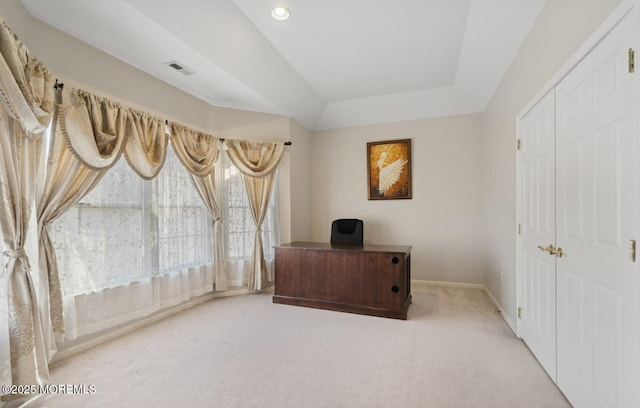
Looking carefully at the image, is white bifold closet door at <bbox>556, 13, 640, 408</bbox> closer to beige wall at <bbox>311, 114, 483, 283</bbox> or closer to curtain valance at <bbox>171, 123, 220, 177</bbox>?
beige wall at <bbox>311, 114, 483, 283</bbox>

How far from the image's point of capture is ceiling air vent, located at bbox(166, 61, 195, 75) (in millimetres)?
2713

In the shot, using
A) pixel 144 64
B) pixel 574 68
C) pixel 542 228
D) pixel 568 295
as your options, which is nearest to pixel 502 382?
pixel 568 295

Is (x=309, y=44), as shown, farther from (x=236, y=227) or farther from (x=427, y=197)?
(x=427, y=197)

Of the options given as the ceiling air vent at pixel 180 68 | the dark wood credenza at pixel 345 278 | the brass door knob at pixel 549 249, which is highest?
the ceiling air vent at pixel 180 68

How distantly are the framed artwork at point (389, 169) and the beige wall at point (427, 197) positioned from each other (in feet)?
0.32

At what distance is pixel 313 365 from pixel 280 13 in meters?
2.92

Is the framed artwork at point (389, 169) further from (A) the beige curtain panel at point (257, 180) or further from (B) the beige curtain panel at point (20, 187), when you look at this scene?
(B) the beige curtain panel at point (20, 187)

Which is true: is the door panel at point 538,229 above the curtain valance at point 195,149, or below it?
below

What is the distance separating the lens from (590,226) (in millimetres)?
1468

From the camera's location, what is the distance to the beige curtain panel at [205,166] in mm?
3160

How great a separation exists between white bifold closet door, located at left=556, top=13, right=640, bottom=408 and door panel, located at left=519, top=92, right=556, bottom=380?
113 millimetres

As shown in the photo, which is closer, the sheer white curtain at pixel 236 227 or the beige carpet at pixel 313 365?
the beige carpet at pixel 313 365

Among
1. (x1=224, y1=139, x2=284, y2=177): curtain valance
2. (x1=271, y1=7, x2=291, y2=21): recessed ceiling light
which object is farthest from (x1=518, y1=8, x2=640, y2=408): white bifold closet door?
(x1=224, y1=139, x2=284, y2=177): curtain valance

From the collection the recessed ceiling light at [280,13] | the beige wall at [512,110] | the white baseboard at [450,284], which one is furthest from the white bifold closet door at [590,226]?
the recessed ceiling light at [280,13]
